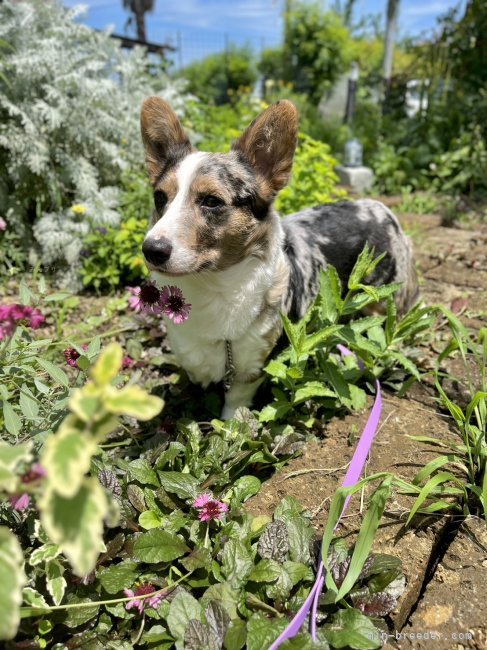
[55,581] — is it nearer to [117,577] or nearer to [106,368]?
[117,577]

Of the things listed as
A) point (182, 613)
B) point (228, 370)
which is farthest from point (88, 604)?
point (228, 370)

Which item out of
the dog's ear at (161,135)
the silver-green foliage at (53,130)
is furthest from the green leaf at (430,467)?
the silver-green foliage at (53,130)

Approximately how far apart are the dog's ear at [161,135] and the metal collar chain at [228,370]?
88cm

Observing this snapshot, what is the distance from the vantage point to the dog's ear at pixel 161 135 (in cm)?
226

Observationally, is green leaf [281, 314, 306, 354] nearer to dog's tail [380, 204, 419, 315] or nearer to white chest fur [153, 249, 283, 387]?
white chest fur [153, 249, 283, 387]

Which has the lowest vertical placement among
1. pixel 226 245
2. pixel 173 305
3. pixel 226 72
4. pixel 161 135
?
pixel 173 305

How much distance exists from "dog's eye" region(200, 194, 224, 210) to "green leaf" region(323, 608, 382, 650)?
155 cm

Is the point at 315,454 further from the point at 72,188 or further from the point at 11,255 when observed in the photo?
the point at 72,188

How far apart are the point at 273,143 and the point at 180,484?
4.92 ft

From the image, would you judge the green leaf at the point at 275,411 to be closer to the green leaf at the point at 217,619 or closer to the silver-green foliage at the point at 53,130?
the green leaf at the point at 217,619

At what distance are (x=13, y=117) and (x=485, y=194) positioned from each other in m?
5.68

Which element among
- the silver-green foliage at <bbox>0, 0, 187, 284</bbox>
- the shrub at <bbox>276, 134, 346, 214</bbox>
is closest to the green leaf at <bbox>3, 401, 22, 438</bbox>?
the silver-green foliage at <bbox>0, 0, 187, 284</bbox>

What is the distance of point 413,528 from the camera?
1.74m

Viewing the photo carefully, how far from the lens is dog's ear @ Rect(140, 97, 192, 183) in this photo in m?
2.26
